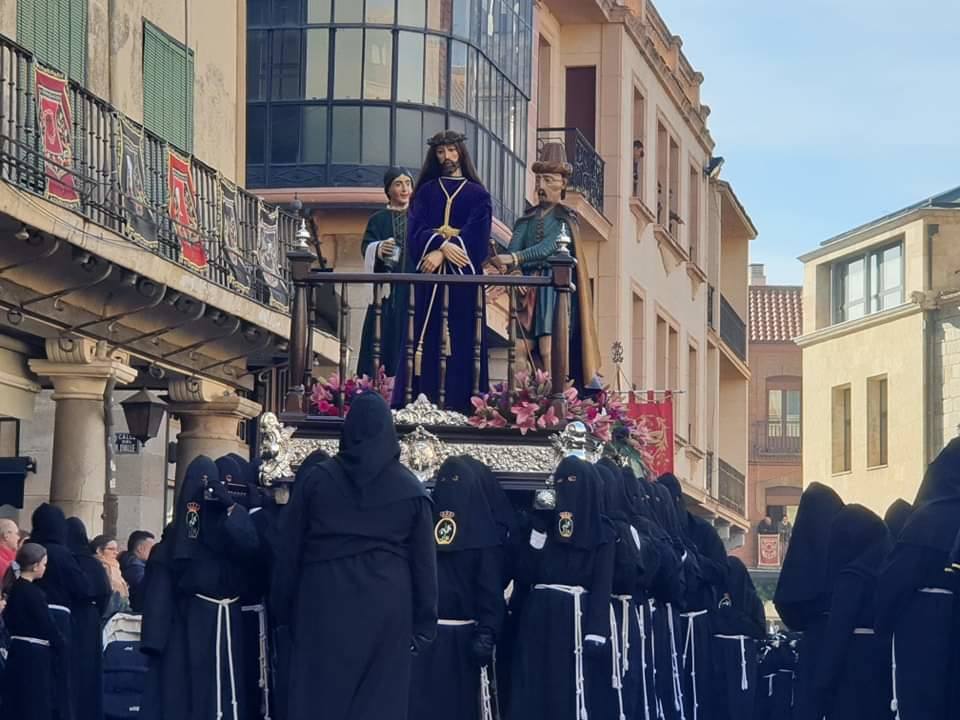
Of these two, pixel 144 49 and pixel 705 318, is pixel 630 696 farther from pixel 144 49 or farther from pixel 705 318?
pixel 705 318

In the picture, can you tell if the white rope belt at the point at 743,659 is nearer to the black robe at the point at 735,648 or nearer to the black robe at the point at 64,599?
the black robe at the point at 735,648

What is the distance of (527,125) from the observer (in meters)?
30.1

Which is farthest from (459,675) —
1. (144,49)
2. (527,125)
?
(527,125)

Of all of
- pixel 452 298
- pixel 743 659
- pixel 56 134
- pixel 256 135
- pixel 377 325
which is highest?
pixel 256 135

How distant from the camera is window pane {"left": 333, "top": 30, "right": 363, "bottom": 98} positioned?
85.4 feet

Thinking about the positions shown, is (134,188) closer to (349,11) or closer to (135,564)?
(135,564)

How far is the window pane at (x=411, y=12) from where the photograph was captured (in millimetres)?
25906

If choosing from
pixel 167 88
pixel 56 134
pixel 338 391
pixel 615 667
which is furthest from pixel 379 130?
pixel 615 667

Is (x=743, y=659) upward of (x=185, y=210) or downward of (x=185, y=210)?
downward

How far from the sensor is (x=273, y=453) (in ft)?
48.0

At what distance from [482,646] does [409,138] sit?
503 inches

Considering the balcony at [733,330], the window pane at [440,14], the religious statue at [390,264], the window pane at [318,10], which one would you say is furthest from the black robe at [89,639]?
the balcony at [733,330]

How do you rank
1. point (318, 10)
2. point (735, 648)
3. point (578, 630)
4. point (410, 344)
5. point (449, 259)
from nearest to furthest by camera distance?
1. point (578, 630)
2. point (410, 344)
3. point (449, 259)
4. point (735, 648)
5. point (318, 10)

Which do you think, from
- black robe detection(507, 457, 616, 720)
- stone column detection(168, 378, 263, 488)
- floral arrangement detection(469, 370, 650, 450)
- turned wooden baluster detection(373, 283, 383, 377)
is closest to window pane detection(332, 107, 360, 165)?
stone column detection(168, 378, 263, 488)
